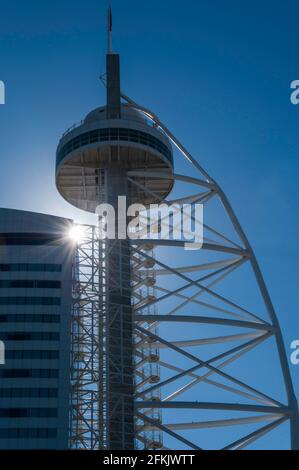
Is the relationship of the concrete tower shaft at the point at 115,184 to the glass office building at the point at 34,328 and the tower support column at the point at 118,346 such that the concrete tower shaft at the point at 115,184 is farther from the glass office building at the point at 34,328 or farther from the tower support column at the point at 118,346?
the glass office building at the point at 34,328

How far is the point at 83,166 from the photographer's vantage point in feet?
243

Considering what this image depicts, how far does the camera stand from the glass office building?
240 feet

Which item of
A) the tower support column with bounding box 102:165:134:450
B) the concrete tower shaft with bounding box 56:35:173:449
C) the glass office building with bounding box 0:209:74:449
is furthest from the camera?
the glass office building with bounding box 0:209:74:449

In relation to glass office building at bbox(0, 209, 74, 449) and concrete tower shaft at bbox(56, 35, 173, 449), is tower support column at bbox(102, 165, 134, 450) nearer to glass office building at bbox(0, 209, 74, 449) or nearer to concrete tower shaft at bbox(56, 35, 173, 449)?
concrete tower shaft at bbox(56, 35, 173, 449)

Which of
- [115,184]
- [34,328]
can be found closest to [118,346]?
[115,184]

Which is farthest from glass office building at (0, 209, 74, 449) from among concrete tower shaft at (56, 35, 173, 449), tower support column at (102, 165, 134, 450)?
tower support column at (102, 165, 134, 450)

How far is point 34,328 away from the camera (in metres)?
77.8

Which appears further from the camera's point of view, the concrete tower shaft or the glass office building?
the glass office building

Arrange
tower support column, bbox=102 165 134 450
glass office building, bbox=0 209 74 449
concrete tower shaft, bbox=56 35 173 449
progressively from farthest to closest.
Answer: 1. glass office building, bbox=0 209 74 449
2. concrete tower shaft, bbox=56 35 173 449
3. tower support column, bbox=102 165 134 450

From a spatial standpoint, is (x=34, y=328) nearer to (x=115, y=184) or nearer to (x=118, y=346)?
(x=115, y=184)

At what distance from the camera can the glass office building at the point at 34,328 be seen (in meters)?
73.2

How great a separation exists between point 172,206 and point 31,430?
23.1 metres

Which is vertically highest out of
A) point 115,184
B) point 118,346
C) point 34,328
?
point 115,184
